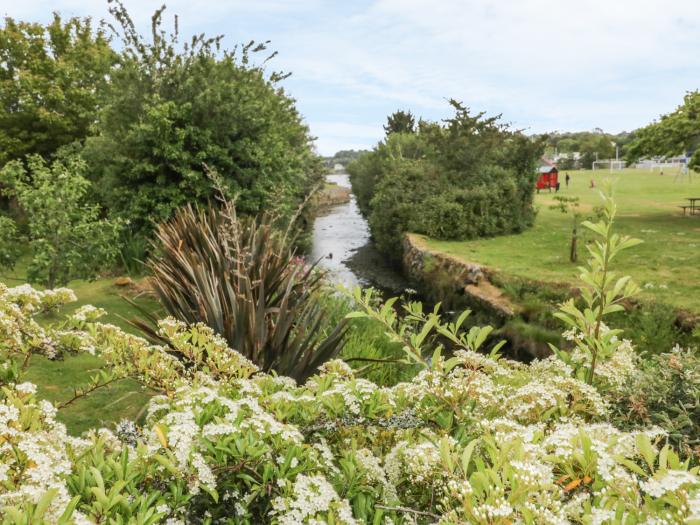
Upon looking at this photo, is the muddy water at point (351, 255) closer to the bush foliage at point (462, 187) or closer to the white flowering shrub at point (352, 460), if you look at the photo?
the bush foliage at point (462, 187)

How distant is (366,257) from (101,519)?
815 inches

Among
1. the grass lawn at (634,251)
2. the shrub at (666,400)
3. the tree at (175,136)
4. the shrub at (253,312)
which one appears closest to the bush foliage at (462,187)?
the grass lawn at (634,251)

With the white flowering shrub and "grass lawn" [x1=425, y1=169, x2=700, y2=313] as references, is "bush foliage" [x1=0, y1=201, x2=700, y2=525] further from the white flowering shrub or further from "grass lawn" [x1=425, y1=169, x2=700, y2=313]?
"grass lawn" [x1=425, y1=169, x2=700, y2=313]

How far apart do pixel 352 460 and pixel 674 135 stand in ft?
64.4

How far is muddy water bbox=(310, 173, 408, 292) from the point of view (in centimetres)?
1700

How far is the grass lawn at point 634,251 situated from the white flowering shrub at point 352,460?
18.9ft

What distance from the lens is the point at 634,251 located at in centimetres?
1430

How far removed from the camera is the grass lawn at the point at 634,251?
10539mm

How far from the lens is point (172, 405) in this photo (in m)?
2.00

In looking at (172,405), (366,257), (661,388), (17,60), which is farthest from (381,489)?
(17,60)

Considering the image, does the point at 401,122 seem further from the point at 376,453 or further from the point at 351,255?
the point at 376,453

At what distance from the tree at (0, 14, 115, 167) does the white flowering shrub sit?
21441mm

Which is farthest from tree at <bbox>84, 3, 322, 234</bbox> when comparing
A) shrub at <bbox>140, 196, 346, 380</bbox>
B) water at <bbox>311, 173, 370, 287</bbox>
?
shrub at <bbox>140, 196, 346, 380</bbox>

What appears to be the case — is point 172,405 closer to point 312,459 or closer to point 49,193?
point 312,459
